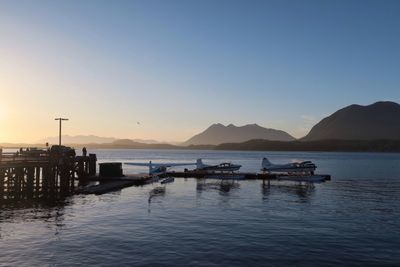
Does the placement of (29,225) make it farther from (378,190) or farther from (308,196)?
(378,190)

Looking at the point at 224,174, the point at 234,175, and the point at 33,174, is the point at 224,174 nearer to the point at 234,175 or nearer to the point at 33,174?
the point at 234,175

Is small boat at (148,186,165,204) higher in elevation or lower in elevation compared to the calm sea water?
higher

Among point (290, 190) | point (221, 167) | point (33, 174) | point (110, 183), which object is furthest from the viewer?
point (221, 167)

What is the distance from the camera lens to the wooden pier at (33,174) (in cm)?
4447

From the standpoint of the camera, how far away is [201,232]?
2773 cm

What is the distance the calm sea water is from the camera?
21688 mm

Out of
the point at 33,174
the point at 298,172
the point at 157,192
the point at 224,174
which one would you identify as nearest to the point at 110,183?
the point at 157,192

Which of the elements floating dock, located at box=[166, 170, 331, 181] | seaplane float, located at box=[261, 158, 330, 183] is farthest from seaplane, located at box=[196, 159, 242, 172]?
seaplane float, located at box=[261, 158, 330, 183]

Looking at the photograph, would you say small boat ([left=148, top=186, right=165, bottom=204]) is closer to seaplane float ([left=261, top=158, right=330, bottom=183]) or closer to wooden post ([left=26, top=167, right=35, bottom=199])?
wooden post ([left=26, top=167, right=35, bottom=199])

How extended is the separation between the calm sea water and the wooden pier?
5.19m

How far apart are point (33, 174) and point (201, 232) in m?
27.0

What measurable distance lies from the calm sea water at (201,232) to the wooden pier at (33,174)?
A: 17.0ft

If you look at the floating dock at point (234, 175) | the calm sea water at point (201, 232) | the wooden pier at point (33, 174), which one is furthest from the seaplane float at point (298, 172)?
the wooden pier at point (33, 174)

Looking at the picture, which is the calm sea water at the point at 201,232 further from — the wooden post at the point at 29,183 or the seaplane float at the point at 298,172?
the seaplane float at the point at 298,172
